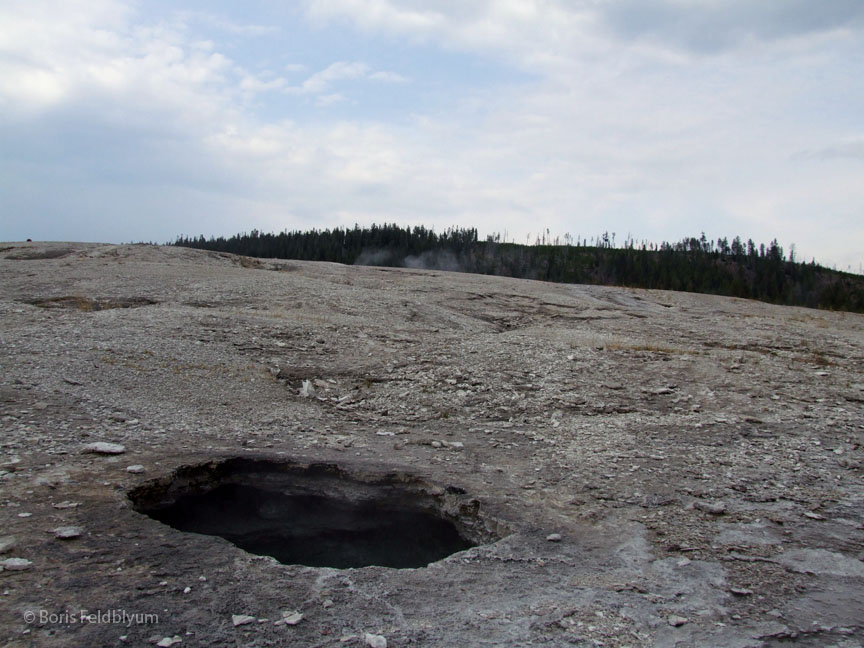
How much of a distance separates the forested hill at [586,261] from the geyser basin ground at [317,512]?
72.3m

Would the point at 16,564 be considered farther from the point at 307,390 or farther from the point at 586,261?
the point at 586,261

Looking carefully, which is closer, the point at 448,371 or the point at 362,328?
the point at 448,371

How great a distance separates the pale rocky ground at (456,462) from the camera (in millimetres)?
3891

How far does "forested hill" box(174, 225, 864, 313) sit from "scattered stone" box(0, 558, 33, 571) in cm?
7540

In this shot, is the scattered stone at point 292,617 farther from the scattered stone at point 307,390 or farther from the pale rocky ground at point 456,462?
the scattered stone at point 307,390

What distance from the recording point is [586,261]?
10269 centimetres

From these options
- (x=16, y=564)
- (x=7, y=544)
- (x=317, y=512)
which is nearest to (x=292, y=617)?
(x=16, y=564)

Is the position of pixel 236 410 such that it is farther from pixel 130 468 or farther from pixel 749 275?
pixel 749 275

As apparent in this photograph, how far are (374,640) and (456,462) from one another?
361 cm

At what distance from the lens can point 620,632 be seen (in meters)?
3.78

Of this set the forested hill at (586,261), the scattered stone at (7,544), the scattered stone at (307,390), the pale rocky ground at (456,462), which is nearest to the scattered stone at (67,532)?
the pale rocky ground at (456,462)

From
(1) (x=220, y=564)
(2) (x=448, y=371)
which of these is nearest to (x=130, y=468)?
(1) (x=220, y=564)

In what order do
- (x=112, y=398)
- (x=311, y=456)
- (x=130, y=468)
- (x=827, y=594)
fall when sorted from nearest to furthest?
(x=827, y=594) < (x=130, y=468) < (x=311, y=456) < (x=112, y=398)

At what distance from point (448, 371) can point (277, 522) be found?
16.3 feet
